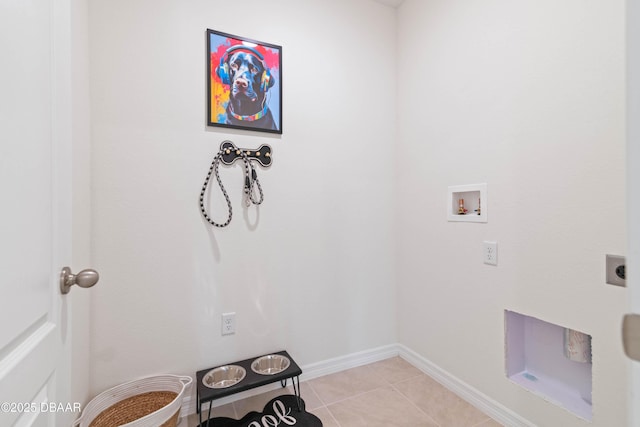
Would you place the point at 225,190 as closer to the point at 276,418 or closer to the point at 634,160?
the point at 276,418

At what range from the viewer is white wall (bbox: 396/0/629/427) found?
44.4 inches

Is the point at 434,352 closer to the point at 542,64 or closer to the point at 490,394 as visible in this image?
the point at 490,394

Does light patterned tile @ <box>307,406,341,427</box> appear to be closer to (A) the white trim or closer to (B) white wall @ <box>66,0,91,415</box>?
(A) the white trim

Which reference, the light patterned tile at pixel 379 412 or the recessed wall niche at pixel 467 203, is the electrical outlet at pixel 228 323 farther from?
the recessed wall niche at pixel 467 203

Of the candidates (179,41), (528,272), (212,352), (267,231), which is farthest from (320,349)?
(179,41)

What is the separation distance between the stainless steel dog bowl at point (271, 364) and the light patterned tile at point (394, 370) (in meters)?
0.68

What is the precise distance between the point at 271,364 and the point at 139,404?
0.67m

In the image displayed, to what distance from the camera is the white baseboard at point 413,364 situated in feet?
4.89

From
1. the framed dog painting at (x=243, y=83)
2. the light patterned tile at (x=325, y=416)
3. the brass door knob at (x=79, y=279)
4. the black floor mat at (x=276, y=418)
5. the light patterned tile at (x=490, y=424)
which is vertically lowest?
the light patterned tile at (x=490, y=424)

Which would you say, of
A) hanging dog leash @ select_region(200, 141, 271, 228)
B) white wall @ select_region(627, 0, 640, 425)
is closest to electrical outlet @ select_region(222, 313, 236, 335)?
hanging dog leash @ select_region(200, 141, 271, 228)

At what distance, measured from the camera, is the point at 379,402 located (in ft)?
5.40

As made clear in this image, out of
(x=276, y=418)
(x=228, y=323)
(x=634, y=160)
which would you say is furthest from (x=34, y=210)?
(x=276, y=418)

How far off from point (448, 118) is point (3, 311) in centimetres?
202

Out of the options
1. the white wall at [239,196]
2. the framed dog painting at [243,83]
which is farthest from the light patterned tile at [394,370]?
the framed dog painting at [243,83]
